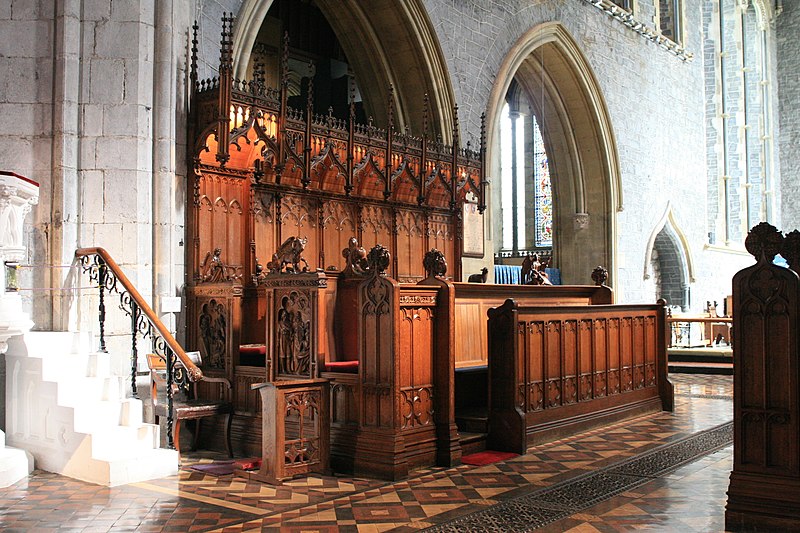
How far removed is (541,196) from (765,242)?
50.1 ft

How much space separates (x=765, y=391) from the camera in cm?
376

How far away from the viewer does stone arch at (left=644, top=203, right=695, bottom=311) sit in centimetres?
1692

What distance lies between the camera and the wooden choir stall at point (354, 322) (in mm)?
5098

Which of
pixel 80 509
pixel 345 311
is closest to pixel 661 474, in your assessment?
pixel 345 311

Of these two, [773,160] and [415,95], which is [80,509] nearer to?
[415,95]

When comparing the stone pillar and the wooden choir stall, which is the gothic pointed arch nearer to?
the wooden choir stall

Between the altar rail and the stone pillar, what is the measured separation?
3060 mm

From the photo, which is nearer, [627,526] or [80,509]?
[627,526]

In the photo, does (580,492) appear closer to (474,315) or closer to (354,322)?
(354,322)

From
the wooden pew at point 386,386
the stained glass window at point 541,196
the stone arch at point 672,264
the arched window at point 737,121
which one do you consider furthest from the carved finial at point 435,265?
the arched window at point 737,121

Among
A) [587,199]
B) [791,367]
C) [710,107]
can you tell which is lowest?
[791,367]

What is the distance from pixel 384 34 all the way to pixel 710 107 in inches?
482

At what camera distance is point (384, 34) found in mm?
10641

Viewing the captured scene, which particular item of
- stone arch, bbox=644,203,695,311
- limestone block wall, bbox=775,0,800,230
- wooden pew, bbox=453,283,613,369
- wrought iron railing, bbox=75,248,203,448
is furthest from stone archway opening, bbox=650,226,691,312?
wrought iron railing, bbox=75,248,203,448
